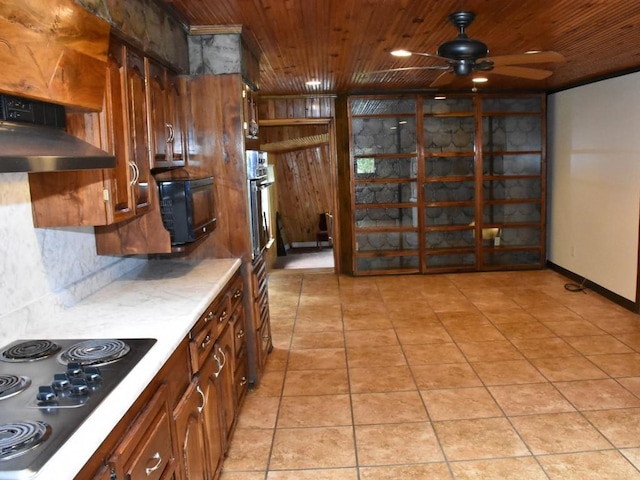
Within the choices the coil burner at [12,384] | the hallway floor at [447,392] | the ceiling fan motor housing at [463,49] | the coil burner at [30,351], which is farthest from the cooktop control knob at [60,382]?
the ceiling fan motor housing at [463,49]

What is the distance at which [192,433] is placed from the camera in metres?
2.11

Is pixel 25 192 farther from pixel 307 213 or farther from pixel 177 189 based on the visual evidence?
pixel 307 213

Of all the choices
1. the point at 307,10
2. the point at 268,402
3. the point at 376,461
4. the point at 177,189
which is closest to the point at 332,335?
the point at 268,402

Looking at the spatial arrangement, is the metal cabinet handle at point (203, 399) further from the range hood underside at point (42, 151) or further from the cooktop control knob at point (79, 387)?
the range hood underside at point (42, 151)

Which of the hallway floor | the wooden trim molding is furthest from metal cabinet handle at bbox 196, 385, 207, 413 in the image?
the wooden trim molding

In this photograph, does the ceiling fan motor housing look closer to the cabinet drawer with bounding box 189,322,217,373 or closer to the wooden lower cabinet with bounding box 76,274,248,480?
the wooden lower cabinet with bounding box 76,274,248,480

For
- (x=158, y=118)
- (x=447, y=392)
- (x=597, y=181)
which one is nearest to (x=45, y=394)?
(x=158, y=118)

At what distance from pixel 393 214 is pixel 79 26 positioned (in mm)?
5219

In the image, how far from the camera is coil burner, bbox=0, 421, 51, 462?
3.86 ft

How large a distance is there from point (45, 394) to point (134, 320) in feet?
2.68

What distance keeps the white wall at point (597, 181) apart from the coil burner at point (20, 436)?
16.9 ft

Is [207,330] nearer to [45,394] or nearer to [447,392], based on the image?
[45,394]

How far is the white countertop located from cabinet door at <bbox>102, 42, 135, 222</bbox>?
450mm

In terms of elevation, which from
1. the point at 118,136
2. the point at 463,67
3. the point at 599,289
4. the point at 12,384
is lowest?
the point at 599,289
